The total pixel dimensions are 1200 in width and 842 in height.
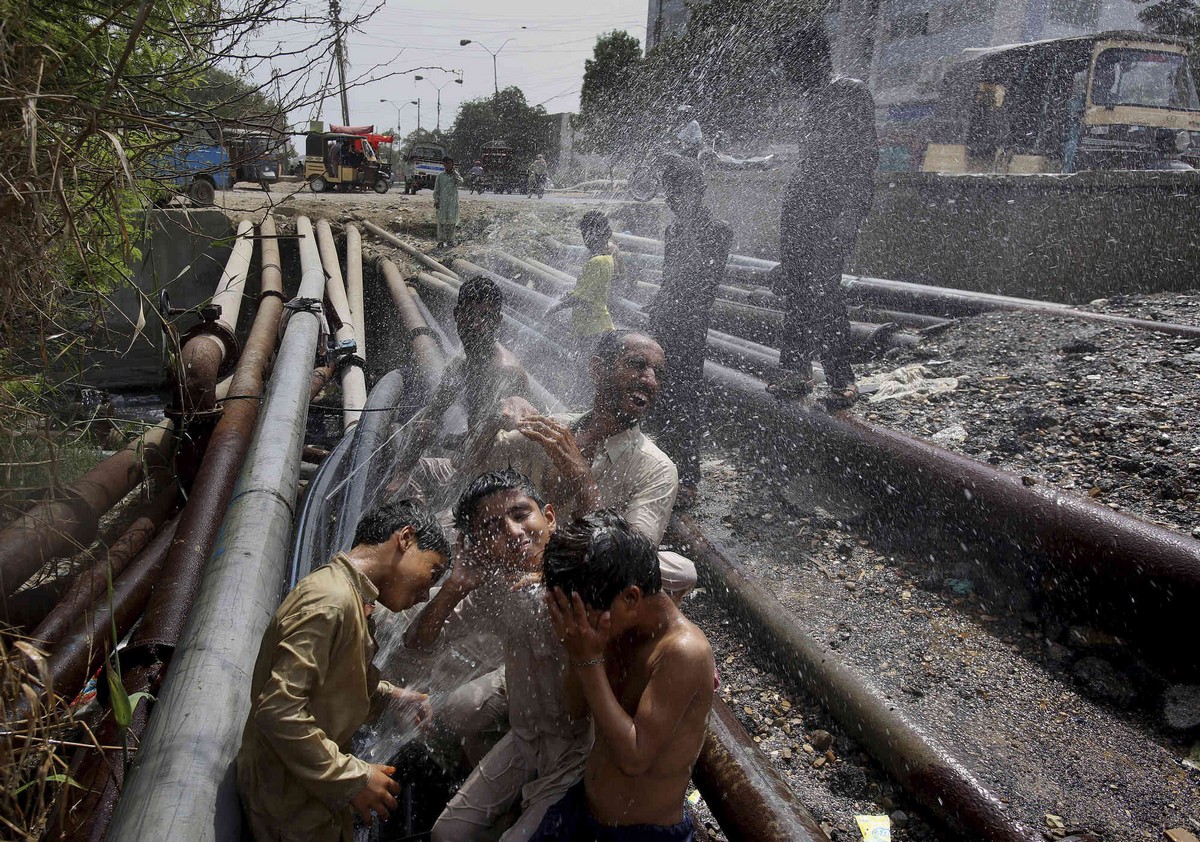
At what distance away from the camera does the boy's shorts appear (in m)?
2.35

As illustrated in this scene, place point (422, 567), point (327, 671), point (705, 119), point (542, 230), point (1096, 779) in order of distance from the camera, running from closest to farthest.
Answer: point (327, 671)
point (422, 567)
point (1096, 779)
point (542, 230)
point (705, 119)

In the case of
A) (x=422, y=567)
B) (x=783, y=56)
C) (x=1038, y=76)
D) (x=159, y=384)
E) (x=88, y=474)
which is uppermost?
(x=1038, y=76)

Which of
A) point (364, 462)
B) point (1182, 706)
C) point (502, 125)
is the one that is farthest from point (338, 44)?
point (502, 125)

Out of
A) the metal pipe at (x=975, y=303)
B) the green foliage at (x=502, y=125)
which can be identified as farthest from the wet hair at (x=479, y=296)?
the green foliage at (x=502, y=125)

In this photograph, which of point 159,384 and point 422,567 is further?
point 159,384

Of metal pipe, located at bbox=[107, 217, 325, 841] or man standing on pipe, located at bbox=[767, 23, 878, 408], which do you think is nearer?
metal pipe, located at bbox=[107, 217, 325, 841]

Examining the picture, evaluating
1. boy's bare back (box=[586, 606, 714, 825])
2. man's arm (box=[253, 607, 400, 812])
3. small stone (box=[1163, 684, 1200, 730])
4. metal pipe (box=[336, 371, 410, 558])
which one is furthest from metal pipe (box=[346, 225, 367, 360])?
small stone (box=[1163, 684, 1200, 730])

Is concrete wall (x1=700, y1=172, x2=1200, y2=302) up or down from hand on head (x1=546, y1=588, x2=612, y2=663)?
up

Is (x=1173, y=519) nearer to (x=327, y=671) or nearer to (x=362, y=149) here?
(x=327, y=671)

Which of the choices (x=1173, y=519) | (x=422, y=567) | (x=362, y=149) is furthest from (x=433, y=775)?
(x=362, y=149)

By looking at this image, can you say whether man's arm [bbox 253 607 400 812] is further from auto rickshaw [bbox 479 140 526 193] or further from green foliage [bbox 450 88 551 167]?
green foliage [bbox 450 88 551 167]

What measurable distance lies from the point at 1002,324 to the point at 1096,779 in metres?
4.85

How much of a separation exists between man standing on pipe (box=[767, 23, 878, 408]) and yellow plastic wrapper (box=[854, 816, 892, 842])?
10.8 feet

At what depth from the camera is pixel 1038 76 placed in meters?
12.0
